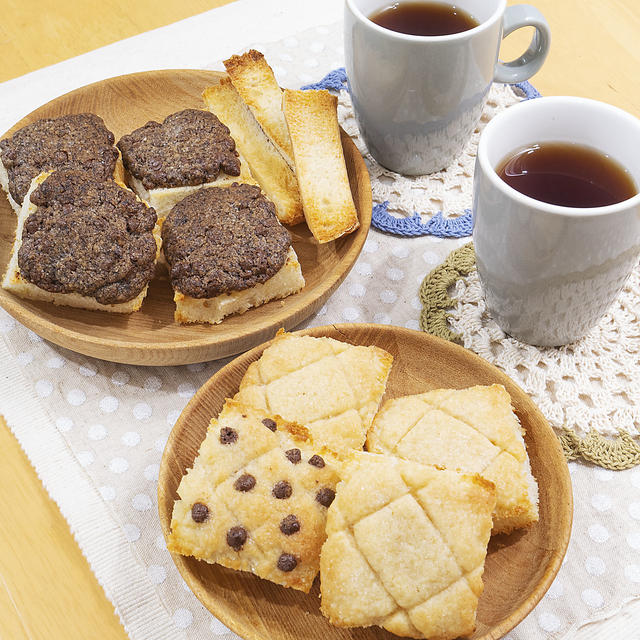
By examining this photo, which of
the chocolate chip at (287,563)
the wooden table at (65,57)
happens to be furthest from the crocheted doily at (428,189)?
the chocolate chip at (287,563)

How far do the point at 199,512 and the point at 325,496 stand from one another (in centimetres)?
19

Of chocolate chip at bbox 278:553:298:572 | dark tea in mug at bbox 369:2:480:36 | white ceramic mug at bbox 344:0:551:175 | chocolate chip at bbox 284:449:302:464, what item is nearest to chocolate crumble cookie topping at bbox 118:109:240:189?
white ceramic mug at bbox 344:0:551:175

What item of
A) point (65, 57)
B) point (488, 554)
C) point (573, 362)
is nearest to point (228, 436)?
point (488, 554)

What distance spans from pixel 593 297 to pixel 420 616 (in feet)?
2.06

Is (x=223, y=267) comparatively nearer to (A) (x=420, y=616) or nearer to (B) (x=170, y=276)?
(B) (x=170, y=276)

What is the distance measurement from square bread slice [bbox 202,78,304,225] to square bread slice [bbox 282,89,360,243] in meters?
0.05

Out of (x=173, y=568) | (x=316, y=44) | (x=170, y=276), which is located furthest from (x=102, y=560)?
(x=316, y=44)

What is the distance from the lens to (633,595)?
1139 mm

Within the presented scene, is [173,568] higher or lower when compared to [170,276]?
lower

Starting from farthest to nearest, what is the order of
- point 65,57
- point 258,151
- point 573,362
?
1. point 65,57
2. point 258,151
3. point 573,362

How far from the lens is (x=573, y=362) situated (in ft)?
4.49

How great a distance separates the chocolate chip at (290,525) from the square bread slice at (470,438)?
19cm

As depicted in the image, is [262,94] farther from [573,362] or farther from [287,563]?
[287,563]

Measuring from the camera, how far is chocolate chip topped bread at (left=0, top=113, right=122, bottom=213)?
59.2 inches
